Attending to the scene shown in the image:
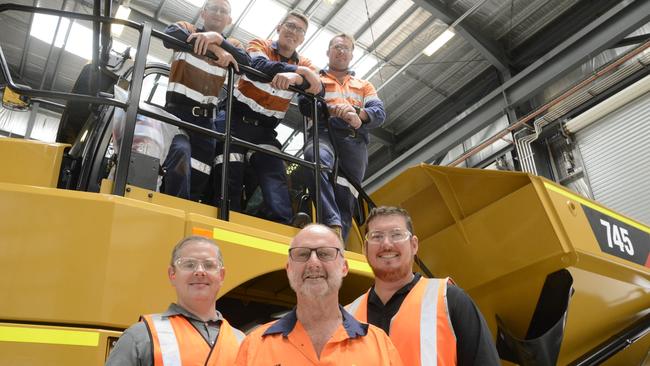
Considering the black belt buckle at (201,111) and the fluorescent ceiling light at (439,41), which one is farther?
the fluorescent ceiling light at (439,41)

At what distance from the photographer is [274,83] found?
3641 millimetres

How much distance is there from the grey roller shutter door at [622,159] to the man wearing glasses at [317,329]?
774 centimetres

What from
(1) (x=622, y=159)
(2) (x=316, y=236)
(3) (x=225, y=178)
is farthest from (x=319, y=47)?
(2) (x=316, y=236)

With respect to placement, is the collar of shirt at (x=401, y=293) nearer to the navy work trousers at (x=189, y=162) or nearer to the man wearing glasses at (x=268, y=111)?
the man wearing glasses at (x=268, y=111)

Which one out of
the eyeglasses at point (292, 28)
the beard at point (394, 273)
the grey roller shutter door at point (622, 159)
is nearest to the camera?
the beard at point (394, 273)

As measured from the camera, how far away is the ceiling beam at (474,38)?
910 centimetres

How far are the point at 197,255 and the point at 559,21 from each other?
9.44m

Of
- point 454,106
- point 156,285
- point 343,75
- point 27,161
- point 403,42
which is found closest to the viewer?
point 156,285

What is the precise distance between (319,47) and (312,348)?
883cm

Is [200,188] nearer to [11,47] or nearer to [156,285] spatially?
[156,285]

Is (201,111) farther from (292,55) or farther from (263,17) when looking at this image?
(263,17)

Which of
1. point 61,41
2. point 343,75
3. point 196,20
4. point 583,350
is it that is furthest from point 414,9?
point 583,350

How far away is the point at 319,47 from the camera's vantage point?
395 inches

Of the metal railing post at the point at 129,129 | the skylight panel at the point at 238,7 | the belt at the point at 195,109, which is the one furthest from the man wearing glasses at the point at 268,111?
the skylight panel at the point at 238,7
